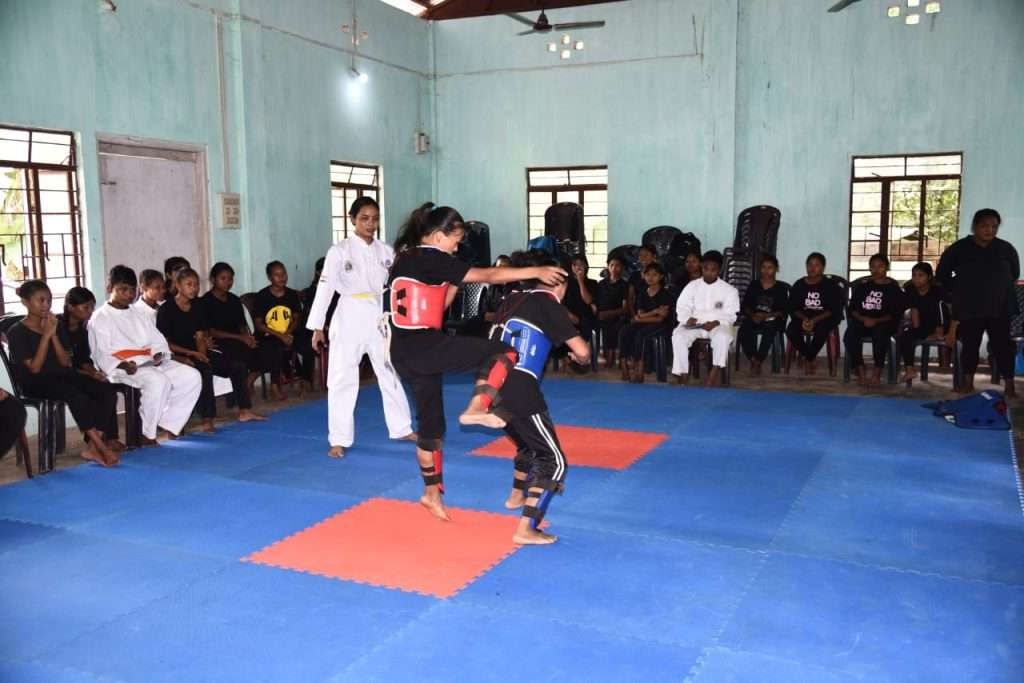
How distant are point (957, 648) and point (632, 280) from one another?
649 cm

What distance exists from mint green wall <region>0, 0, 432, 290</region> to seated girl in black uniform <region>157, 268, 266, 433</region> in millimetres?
977

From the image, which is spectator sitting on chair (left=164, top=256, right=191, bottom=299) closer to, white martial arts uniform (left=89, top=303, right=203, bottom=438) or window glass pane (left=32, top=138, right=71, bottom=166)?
white martial arts uniform (left=89, top=303, right=203, bottom=438)

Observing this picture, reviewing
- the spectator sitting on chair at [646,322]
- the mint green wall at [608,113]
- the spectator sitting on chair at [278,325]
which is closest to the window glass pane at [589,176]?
the mint green wall at [608,113]

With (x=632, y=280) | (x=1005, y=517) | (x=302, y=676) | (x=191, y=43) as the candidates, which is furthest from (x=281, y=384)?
(x=1005, y=517)

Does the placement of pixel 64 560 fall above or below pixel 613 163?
below

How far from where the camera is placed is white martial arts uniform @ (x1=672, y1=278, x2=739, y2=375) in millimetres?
8227

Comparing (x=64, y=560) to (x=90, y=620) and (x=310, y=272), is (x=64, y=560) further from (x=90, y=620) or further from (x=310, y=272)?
(x=310, y=272)

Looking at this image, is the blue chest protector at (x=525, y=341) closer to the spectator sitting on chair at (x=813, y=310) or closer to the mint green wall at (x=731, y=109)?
the spectator sitting on chair at (x=813, y=310)

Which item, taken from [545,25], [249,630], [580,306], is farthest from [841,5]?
[249,630]

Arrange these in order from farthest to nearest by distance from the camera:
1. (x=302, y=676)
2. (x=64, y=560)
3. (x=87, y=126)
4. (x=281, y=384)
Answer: (x=281, y=384) < (x=87, y=126) < (x=64, y=560) < (x=302, y=676)

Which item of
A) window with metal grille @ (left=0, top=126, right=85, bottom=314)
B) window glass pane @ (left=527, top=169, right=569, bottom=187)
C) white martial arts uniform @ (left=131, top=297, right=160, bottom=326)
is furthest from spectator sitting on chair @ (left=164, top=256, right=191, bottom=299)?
window glass pane @ (left=527, top=169, right=569, bottom=187)

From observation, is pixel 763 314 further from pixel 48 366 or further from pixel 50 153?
pixel 50 153

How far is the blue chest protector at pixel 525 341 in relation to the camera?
3.84 metres

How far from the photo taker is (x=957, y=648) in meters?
2.99
